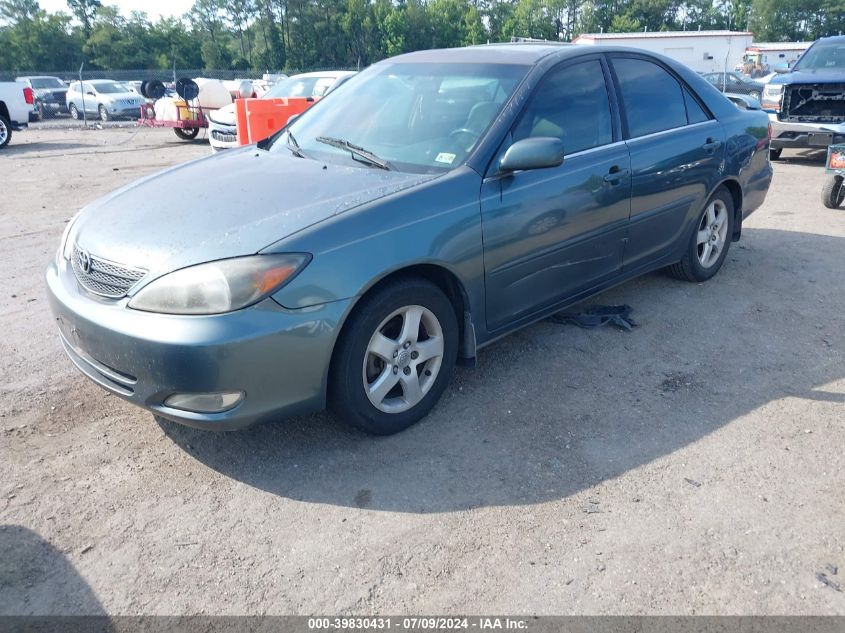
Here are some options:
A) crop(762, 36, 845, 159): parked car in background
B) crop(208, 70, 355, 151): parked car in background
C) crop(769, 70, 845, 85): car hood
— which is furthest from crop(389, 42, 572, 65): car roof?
crop(769, 70, 845, 85): car hood

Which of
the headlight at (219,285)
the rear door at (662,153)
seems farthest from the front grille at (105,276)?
the rear door at (662,153)

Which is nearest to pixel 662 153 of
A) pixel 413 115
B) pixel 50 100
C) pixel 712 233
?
pixel 712 233

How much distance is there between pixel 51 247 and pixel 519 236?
16.4 ft

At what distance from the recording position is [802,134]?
1038 cm

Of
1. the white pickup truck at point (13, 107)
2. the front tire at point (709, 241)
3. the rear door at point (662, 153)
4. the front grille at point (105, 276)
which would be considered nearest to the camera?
the front grille at point (105, 276)

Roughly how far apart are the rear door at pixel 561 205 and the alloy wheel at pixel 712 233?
3.98 feet

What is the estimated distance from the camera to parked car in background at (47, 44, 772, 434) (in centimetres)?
266

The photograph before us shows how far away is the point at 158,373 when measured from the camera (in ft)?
8.62

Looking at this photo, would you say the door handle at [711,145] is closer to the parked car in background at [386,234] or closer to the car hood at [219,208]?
the parked car in background at [386,234]

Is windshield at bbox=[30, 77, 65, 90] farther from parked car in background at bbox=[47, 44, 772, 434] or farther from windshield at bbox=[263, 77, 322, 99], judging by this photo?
parked car in background at bbox=[47, 44, 772, 434]

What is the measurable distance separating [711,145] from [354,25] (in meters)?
86.4

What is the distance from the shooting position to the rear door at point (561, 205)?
340 centimetres

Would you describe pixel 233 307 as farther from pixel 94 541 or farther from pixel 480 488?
pixel 480 488

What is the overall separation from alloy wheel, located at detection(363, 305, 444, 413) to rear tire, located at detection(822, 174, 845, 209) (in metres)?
6.22
